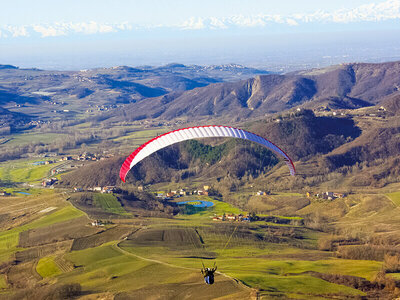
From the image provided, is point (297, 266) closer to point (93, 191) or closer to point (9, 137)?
point (93, 191)

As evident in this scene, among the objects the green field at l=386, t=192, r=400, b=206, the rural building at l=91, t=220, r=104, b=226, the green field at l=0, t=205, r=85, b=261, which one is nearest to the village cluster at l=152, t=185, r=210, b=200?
the green field at l=0, t=205, r=85, b=261

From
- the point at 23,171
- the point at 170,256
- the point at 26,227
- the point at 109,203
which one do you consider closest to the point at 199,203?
the point at 109,203

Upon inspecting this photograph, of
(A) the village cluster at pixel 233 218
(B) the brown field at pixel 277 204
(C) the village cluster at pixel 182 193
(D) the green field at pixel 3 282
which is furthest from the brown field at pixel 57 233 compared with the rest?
(B) the brown field at pixel 277 204

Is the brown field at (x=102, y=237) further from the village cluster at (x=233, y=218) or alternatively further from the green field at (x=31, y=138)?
the green field at (x=31, y=138)

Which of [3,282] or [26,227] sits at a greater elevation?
[26,227]

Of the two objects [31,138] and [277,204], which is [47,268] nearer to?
[277,204]

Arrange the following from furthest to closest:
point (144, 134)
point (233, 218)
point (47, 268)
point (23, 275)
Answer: point (144, 134), point (233, 218), point (47, 268), point (23, 275)
